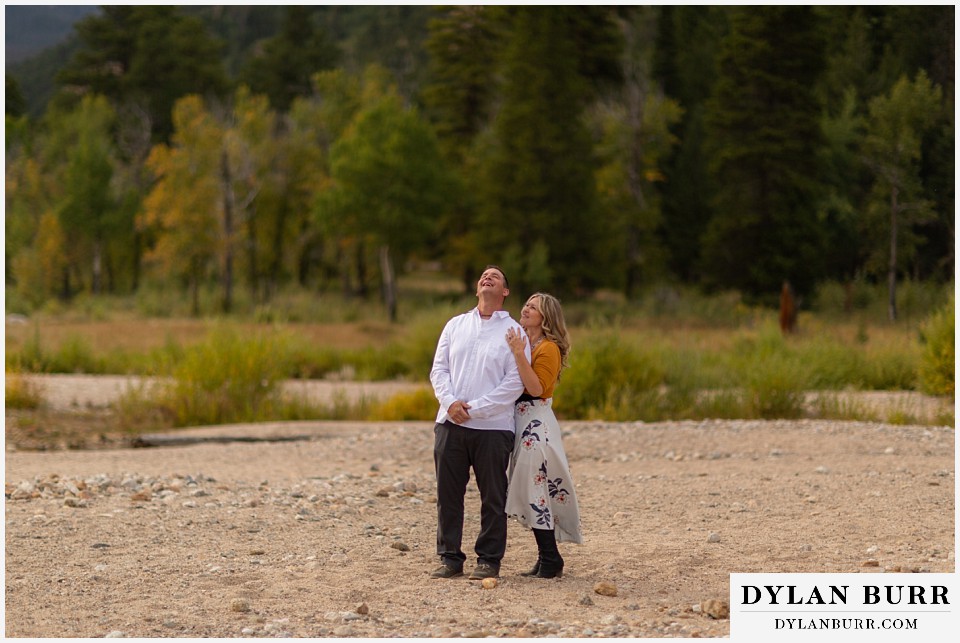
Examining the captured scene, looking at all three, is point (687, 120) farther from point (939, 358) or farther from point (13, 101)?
point (939, 358)

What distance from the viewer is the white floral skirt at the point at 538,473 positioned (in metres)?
6.18

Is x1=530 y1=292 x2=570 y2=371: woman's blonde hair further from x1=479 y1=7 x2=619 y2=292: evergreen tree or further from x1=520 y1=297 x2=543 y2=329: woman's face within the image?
x1=479 y1=7 x2=619 y2=292: evergreen tree

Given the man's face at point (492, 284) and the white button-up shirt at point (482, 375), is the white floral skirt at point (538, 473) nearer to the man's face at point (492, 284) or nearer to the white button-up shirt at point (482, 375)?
the white button-up shirt at point (482, 375)

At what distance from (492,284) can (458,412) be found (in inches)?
28.0

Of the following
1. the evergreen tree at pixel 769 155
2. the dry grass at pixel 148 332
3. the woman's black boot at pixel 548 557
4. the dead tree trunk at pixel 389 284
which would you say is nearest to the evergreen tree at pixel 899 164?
the evergreen tree at pixel 769 155

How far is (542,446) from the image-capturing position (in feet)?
20.4

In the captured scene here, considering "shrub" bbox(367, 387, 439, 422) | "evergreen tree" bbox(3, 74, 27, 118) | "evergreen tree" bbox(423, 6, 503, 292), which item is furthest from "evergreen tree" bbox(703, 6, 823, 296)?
"evergreen tree" bbox(3, 74, 27, 118)

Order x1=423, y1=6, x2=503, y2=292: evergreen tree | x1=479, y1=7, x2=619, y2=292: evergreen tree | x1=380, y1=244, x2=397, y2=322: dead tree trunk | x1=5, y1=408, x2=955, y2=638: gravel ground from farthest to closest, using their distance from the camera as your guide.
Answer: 1. x1=423, y1=6, x2=503, y2=292: evergreen tree
2. x1=380, y1=244, x2=397, y2=322: dead tree trunk
3. x1=479, y1=7, x2=619, y2=292: evergreen tree
4. x1=5, y1=408, x2=955, y2=638: gravel ground

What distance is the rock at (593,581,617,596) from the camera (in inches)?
244

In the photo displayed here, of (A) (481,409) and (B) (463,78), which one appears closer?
(A) (481,409)

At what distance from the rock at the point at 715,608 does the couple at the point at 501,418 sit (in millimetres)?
771

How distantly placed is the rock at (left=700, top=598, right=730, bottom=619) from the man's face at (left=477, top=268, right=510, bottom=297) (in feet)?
6.33

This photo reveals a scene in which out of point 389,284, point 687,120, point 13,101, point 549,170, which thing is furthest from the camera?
point 13,101

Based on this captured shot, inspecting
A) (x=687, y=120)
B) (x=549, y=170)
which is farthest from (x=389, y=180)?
(x=687, y=120)
